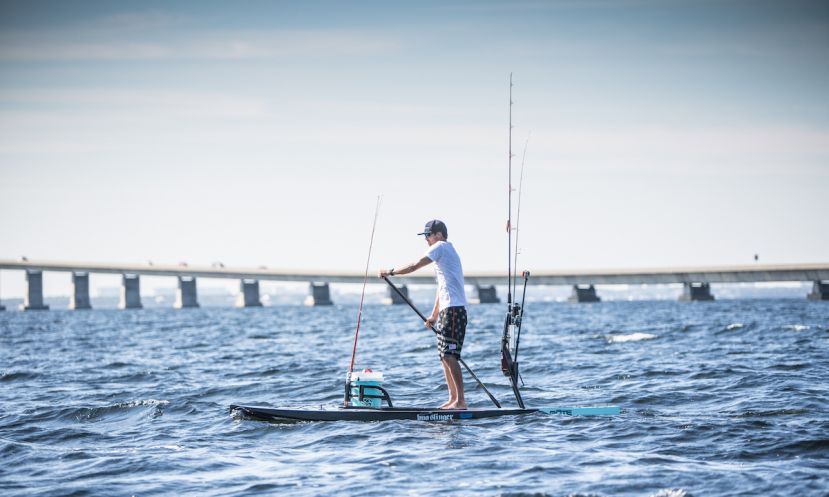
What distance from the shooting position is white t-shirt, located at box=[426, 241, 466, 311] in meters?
11.5

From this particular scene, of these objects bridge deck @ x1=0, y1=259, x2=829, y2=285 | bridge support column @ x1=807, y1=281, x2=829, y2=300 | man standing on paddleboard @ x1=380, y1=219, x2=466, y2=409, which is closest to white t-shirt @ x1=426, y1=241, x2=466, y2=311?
man standing on paddleboard @ x1=380, y1=219, x2=466, y2=409

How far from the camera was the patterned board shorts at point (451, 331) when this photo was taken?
1141 cm

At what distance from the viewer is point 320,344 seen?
31.9 m

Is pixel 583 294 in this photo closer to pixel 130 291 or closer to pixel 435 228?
pixel 130 291

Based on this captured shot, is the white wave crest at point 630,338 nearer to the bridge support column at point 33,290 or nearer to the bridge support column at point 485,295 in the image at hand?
the bridge support column at point 485,295

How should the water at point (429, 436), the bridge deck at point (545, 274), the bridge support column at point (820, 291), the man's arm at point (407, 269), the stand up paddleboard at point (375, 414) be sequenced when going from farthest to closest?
1. the bridge support column at point (820, 291)
2. the bridge deck at point (545, 274)
3. the stand up paddleboard at point (375, 414)
4. the man's arm at point (407, 269)
5. the water at point (429, 436)

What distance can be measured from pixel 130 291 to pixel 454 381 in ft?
431

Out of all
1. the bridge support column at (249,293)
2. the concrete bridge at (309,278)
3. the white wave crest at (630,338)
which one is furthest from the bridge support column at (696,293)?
the white wave crest at (630,338)

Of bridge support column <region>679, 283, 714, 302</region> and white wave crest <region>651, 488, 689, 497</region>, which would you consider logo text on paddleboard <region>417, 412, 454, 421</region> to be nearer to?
white wave crest <region>651, 488, 689, 497</region>

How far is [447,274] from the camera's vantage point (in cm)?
1146

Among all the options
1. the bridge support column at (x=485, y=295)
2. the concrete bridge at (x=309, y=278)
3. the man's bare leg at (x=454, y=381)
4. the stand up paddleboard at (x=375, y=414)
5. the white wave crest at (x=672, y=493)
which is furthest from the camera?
the bridge support column at (x=485, y=295)

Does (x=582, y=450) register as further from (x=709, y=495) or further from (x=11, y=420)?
(x=11, y=420)

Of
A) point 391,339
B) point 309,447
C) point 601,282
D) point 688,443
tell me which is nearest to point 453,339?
point 309,447

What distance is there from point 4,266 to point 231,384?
421 ft
